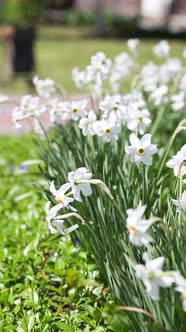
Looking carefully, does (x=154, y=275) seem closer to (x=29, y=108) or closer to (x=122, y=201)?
(x=122, y=201)

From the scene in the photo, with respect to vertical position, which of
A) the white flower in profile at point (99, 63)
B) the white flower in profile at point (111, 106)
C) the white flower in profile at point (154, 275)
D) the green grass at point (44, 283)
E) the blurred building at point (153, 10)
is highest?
the blurred building at point (153, 10)

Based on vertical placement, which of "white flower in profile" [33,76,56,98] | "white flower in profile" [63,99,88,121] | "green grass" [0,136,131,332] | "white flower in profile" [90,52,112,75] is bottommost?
"green grass" [0,136,131,332]

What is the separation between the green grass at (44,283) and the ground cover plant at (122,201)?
3.6 inches

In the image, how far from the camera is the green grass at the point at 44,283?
2375 millimetres

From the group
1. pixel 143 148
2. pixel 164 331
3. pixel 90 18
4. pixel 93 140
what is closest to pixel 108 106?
pixel 93 140

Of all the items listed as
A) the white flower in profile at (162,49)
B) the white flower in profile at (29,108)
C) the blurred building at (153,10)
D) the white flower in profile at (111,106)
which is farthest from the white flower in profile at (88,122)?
the blurred building at (153,10)

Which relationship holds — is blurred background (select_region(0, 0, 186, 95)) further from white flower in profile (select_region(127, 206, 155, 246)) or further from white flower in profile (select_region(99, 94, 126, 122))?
white flower in profile (select_region(127, 206, 155, 246))

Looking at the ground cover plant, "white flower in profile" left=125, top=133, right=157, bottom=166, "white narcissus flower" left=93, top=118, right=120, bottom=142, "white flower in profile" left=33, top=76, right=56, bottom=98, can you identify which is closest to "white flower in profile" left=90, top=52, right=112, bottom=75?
the ground cover plant

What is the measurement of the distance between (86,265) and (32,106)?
0.98 meters

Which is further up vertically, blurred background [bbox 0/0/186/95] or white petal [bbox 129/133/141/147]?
blurred background [bbox 0/0/186/95]

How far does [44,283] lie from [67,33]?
57.6ft

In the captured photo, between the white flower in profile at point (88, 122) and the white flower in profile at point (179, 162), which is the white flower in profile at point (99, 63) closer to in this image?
the white flower in profile at point (88, 122)

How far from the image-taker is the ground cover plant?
1891 millimetres

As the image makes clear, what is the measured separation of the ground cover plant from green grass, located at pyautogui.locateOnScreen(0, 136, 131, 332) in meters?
0.09
